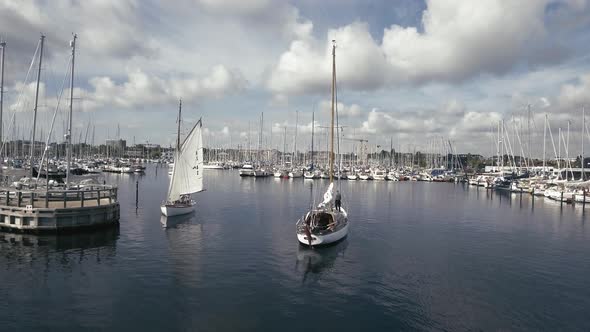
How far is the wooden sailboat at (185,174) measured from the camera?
49.5 meters

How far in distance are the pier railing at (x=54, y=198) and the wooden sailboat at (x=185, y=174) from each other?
820 centimetres

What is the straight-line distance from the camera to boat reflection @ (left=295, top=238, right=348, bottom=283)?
28.9 m

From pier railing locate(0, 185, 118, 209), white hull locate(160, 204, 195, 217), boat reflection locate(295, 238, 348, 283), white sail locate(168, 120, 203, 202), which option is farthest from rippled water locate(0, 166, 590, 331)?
white sail locate(168, 120, 203, 202)

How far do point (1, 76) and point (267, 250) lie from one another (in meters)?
41.0

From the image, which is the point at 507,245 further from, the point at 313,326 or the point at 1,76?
the point at 1,76

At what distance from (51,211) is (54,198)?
392 centimetres

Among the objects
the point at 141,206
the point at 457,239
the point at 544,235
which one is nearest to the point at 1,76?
the point at 141,206

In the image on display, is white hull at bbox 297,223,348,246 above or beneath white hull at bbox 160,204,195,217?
beneath

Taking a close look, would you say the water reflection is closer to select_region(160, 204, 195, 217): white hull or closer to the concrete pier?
select_region(160, 204, 195, 217): white hull

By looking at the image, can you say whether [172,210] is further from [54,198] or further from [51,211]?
[51,211]

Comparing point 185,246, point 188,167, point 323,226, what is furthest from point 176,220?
point 323,226

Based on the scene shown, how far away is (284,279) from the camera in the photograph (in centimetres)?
2650

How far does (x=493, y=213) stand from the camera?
65938mm

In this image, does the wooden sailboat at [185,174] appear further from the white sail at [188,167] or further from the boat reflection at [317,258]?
the boat reflection at [317,258]
